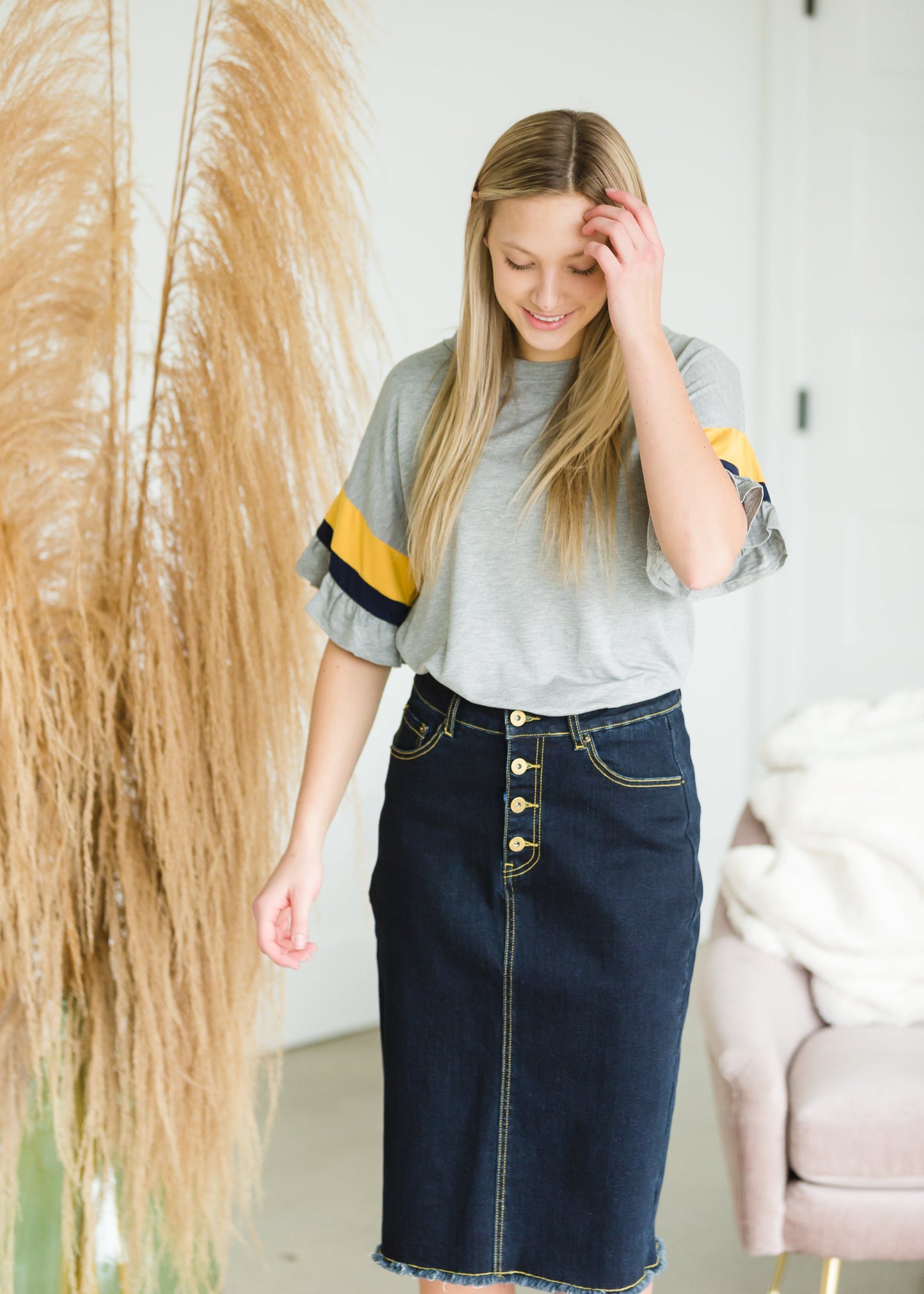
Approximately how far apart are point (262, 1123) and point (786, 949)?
1196 mm

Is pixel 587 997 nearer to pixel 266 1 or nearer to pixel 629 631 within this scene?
pixel 629 631

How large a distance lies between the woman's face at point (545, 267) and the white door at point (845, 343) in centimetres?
232

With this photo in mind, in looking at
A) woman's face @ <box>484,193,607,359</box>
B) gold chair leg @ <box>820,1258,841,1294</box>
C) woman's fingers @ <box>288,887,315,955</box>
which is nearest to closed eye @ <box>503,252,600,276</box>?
woman's face @ <box>484,193,607,359</box>

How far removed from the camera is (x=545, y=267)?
106cm

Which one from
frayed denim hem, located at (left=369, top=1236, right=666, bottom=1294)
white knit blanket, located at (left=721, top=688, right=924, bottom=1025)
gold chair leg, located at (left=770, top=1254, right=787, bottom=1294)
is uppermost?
white knit blanket, located at (left=721, top=688, right=924, bottom=1025)

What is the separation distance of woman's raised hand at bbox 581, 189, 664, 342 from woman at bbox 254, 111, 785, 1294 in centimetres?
2

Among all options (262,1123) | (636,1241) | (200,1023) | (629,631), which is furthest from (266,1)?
(262,1123)

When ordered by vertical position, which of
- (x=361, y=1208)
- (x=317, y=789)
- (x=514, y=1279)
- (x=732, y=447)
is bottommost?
(x=361, y=1208)

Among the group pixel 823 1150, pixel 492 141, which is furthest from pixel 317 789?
pixel 492 141

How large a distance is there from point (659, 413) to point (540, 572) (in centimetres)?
20

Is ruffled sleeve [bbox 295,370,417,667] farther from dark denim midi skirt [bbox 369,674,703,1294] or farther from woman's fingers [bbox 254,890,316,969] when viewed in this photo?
woman's fingers [bbox 254,890,316,969]

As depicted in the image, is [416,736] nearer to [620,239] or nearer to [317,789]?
[317,789]

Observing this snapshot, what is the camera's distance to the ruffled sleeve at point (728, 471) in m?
1.09

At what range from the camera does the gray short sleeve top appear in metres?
1.12
